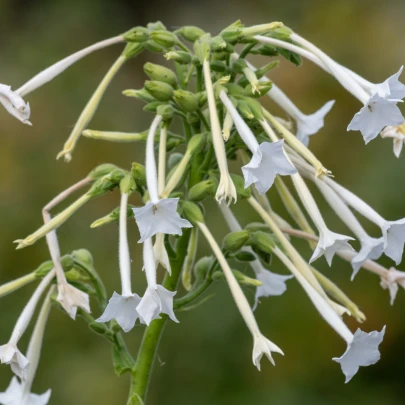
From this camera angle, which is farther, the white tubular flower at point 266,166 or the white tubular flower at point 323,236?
the white tubular flower at point 323,236

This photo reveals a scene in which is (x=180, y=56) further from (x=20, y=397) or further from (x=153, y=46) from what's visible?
(x=20, y=397)

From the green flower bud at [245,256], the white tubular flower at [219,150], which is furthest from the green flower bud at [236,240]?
the white tubular flower at [219,150]

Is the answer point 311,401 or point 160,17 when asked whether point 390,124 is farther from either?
point 160,17

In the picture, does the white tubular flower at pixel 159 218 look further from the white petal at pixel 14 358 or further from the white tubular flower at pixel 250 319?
the white petal at pixel 14 358

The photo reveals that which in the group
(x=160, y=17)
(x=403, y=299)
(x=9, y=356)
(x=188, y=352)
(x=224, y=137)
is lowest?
(x=403, y=299)

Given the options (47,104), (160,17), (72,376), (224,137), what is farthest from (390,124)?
(160,17)

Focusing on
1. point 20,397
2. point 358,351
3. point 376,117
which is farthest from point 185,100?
point 20,397

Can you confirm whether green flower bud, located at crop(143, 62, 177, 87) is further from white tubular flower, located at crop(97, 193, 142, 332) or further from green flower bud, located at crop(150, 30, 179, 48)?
white tubular flower, located at crop(97, 193, 142, 332)

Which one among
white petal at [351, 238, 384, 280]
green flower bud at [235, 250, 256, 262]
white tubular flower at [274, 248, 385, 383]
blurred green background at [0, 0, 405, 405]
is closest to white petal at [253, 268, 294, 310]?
green flower bud at [235, 250, 256, 262]
